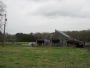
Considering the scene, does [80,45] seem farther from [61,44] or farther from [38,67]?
[38,67]

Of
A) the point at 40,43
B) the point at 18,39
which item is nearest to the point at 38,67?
the point at 40,43

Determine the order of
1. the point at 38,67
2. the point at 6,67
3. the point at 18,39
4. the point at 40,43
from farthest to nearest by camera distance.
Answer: the point at 18,39 < the point at 40,43 < the point at 38,67 < the point at 6,67

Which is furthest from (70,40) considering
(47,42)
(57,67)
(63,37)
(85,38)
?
(57,67)

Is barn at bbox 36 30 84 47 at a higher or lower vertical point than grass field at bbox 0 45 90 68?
higher

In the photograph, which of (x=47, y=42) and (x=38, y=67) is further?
(x=47, y=42)

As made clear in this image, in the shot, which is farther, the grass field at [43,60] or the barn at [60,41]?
the barn at [60,41]

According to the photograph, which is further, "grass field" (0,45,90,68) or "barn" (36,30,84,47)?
"barn" (36,30,84,47)

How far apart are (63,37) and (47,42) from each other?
5.99m

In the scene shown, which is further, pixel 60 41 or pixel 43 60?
pixel 60 41

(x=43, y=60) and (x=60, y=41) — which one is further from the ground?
(x=60, y=41)

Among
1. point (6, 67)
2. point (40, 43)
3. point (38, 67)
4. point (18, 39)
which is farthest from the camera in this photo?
point (18, 39)

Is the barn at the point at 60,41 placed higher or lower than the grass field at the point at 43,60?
higher

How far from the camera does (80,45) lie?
62.3m

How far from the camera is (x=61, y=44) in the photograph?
61781 millimetres
